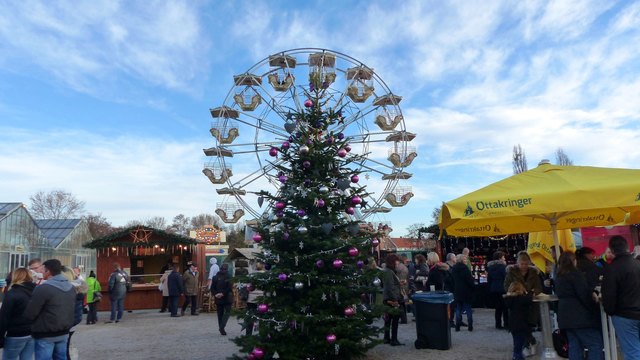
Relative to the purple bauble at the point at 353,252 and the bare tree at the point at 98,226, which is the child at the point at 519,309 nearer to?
the purple bauble at the point at 353,252

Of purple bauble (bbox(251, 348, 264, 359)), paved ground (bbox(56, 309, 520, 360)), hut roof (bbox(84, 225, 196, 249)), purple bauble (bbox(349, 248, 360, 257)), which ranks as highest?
hut roof (bbox(84, 225, 196, 249))

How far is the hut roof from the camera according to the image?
64.8 feet

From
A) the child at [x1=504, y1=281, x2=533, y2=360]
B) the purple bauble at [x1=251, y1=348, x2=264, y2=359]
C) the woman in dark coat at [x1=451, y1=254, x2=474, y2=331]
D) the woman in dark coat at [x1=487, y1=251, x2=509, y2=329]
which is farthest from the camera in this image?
the woman in dark coat at [x1=487, y1=251, x2=509, y2=329]

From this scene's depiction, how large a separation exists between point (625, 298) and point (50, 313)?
622cm

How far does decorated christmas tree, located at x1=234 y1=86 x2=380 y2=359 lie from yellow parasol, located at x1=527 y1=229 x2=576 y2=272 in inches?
184

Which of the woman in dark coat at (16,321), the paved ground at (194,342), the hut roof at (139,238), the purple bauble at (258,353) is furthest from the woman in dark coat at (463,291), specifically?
the hut roof at (139,238)

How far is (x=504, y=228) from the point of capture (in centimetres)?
879

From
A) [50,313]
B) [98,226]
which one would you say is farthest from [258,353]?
[98,226]

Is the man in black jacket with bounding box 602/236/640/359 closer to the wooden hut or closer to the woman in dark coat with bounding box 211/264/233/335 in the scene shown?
the woman in dark coat with bounding box 211/264/233/335

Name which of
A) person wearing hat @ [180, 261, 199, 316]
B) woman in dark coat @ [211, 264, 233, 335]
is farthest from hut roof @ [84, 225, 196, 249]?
woman in dark coat @ [211, 264, 233, 335]

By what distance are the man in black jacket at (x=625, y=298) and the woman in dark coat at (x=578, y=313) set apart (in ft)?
1.00

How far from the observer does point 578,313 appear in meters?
5.70

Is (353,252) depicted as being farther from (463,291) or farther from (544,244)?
(544,244)

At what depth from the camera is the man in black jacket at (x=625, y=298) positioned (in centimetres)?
526
